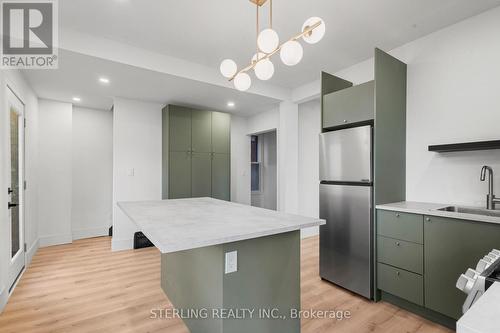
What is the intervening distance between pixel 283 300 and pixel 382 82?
213cm

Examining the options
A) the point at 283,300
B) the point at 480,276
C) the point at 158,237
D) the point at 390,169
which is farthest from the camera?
the point at 390,169

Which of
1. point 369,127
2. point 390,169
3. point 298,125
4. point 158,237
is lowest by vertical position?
point 158,237

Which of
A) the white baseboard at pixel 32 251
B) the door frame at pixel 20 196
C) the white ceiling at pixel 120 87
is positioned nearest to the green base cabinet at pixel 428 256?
the white ceiling at pixel 120 87

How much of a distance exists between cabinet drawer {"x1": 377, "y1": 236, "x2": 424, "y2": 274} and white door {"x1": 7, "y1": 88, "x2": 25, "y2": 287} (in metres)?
3.68

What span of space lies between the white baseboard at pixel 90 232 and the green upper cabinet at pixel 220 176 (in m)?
2.22

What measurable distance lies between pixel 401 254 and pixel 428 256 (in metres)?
0.20

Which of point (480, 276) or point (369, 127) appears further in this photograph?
point (369, 127)

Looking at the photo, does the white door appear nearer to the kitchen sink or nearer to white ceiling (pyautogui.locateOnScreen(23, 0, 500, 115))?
white ceiling (pyautogui.locateOnScreen(23, 0, 500, 115))

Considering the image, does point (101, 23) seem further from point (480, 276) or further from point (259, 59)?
point (480, 276)

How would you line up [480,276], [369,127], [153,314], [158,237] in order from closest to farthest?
[480,276] < [158,237] < [153,314] < [369,127]

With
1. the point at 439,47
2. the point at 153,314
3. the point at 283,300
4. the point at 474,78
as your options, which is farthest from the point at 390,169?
the point at 153,314

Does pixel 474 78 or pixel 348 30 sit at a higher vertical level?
pixel 348 30

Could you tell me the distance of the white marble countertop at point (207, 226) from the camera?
1149 millimetres

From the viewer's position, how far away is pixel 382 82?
2.34 meters
